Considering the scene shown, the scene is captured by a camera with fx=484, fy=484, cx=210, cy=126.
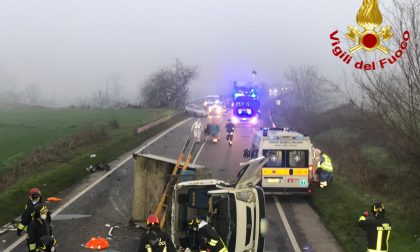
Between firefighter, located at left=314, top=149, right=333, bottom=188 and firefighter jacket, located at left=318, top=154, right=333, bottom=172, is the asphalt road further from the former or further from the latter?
firefighter jacket, located at left=318, top=154, right=333, bottom=172

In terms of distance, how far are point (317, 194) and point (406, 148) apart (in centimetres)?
521

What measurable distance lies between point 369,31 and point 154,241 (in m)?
6.66

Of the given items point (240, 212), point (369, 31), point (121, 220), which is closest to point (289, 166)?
point (121, 220)

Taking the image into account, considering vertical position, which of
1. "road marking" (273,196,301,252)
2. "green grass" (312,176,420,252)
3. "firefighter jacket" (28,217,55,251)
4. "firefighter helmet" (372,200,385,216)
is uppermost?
"firefighter helmet" (372,200,385,216)

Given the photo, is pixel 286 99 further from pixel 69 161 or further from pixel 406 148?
pixel 406 148

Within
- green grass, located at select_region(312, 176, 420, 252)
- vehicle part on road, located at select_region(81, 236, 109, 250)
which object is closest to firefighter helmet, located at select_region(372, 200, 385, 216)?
green grass, located at select_region(312, 176, 420, 252)

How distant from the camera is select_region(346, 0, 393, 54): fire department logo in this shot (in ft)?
32.2

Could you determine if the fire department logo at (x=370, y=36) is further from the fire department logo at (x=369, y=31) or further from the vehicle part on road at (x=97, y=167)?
the vehicle part on road at (x=97, y=167)

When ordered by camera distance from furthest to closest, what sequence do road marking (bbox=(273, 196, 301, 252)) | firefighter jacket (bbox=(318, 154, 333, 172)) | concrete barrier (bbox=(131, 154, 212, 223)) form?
firefighter jacket (bbox=(318, 154, 333, 172))
concrete barrier (bbox=(131, 154, 212, 223))
road marking (bbox=(273, 196, 301, 252))

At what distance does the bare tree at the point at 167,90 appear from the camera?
88.6 meters

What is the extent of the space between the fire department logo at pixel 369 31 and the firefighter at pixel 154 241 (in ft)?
18.9

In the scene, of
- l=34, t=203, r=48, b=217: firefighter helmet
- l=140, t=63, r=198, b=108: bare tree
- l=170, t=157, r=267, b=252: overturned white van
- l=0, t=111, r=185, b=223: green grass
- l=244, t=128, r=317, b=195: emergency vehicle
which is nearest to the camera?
l=170, t=157, r=267, b=252: overturned white van

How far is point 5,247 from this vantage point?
1128cm

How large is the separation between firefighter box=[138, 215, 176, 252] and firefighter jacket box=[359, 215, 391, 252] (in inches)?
150
